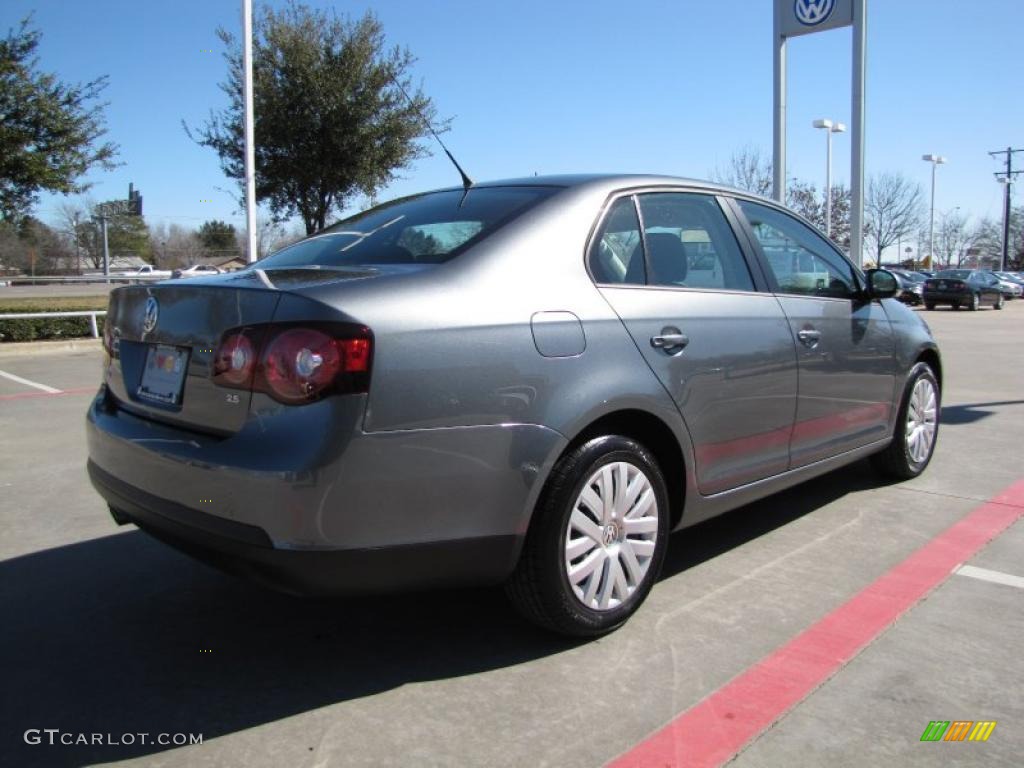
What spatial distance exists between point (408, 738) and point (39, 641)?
1554mm

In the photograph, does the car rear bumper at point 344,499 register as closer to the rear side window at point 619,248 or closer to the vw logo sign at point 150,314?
the vw logo sign at point 150,314

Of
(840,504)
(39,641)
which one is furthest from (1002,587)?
(39,641)

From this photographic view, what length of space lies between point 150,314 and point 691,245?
2.17 metres

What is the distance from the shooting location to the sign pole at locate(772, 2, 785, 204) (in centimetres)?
1596

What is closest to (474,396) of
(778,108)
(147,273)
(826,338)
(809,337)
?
(809,337)

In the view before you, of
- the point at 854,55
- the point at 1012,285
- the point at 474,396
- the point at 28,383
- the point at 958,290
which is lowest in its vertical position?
the point at 28,383

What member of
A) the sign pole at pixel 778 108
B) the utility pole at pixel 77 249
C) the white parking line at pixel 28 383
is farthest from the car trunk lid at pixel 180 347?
the utility pole at pixel 77 249

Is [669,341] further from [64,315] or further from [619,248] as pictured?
[64,315]

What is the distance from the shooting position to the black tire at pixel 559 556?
278 cm

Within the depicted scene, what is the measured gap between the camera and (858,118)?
50.6ft

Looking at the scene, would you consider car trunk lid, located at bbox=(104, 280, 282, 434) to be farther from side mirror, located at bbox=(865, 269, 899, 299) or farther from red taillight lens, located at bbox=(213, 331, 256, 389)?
side mirror, located at bbox=(865, 269, 899, 299)

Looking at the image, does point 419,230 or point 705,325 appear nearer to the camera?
point 419,230

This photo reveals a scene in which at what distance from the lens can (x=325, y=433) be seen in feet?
7.67

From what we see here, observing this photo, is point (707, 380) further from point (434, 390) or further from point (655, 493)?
point (434, 390)
